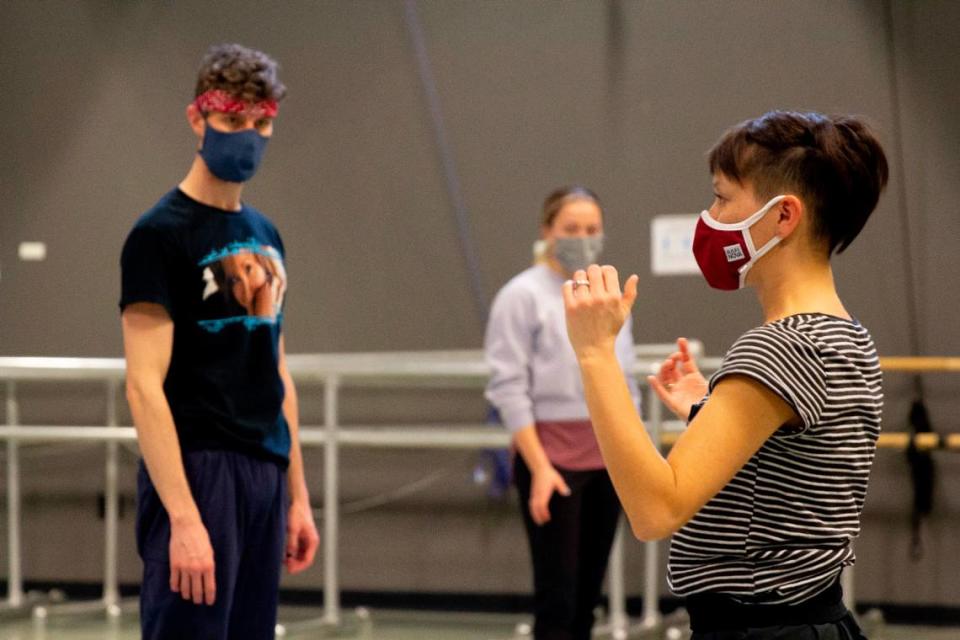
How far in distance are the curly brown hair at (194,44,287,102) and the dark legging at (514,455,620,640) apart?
150cm

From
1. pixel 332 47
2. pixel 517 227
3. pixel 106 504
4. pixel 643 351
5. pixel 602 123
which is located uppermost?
pixel 332 47

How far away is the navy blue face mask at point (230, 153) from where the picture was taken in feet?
7.30

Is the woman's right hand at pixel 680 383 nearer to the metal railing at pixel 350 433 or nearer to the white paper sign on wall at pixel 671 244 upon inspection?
the metal railing at pixel 350 433

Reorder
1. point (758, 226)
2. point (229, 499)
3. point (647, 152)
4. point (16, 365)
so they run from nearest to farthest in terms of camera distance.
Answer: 1. point (758, 226)
2. point (229, 499)
3. point (16, 365)
4. point (647, 152)

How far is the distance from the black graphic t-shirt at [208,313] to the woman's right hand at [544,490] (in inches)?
47.2

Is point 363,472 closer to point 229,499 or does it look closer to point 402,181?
point 402,181

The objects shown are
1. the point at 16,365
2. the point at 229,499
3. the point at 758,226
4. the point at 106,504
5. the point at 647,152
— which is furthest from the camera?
the point at 106,504

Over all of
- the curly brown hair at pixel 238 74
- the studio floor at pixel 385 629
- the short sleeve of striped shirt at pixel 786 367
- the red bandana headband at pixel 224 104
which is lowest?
the studio floor at pixel 385 629

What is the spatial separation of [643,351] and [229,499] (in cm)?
295

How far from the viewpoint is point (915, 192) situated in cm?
495

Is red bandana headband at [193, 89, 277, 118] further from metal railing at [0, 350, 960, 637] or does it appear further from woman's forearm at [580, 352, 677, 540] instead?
metal railing at [0, 350, 960, 637]

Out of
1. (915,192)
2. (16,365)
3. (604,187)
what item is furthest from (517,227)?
(16,365)

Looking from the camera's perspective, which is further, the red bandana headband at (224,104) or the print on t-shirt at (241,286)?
the red bandana headband at (224,104)

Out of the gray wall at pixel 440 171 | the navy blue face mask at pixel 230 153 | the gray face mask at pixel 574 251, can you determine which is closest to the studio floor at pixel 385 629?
the gray wall at pixel 440 171
